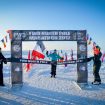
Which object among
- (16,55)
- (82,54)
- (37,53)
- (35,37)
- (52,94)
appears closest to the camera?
(52,94)

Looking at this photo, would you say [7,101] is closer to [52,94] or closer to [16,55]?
[52,94]

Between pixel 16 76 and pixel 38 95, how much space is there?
2513 mm

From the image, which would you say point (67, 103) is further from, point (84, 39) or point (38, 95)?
point (84, 39)

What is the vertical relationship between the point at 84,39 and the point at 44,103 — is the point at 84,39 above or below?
above

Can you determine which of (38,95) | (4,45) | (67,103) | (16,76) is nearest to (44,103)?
(67,103)

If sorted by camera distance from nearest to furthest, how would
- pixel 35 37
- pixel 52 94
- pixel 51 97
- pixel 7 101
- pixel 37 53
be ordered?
pixel 7 101, pixel 51 97, pixel 52 94, pixel 35 37, pixel 37 53

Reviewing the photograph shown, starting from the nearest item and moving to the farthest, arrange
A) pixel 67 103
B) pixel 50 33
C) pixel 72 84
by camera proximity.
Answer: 1. pixel 67 103
2. pixel 50 33
3. pixel 72 84

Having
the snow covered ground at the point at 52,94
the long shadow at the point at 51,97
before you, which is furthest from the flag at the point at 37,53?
the long shadow at the point at 51,97

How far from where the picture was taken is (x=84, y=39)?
1274 centimetres

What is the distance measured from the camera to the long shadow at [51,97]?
9336 mm

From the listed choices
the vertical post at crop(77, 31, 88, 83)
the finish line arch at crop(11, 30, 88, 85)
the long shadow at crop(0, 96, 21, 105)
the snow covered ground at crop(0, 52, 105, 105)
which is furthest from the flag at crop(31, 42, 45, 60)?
the long shadow at crop(0, 96, 21, 105)

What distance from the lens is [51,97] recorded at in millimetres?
10289

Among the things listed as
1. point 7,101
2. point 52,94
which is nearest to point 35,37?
point 52,94

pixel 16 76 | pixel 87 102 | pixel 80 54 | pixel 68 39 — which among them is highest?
pixel 68 39
